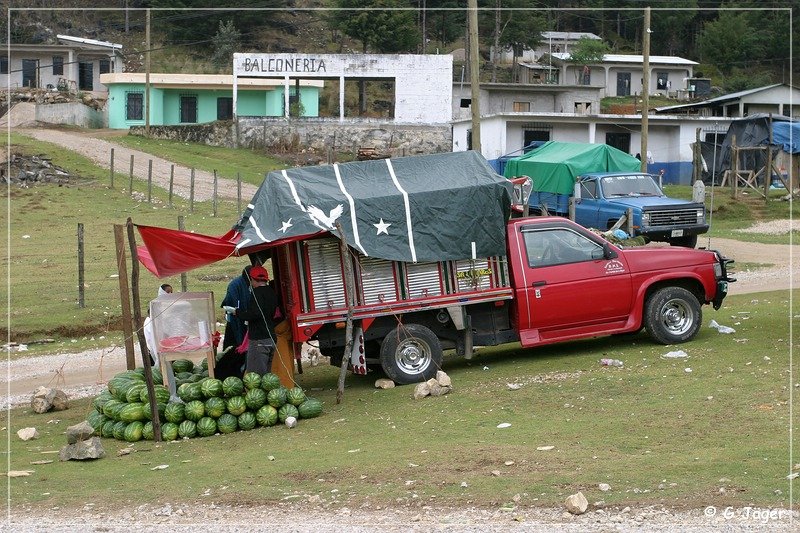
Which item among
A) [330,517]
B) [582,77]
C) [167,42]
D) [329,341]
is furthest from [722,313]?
[167,42]

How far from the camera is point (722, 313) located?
1866 cm

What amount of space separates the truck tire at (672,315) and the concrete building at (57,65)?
59.0 metres

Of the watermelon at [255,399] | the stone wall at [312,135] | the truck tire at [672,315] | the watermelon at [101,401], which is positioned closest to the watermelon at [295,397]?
the watermelon at [255,399]

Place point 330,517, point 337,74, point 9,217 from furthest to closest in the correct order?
1. point 337,74
2. point 9,217
3. point 330,517

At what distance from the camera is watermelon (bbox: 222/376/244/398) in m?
12.9

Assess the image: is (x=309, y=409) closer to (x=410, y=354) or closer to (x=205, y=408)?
(x=205, y=408)

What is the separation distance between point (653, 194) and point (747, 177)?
1729 cm

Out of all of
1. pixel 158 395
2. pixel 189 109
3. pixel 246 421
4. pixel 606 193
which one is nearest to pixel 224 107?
pixel 189 109

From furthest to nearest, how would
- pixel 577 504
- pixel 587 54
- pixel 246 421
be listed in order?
pixel 587 54 → pixel 246 421 → pixel 577 504

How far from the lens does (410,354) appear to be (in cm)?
1441

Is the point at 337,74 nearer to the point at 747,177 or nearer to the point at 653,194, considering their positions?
the point at 747,177

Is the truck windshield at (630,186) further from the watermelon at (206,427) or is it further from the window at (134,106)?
the window at (134,106)

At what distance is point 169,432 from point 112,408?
2.98 ft

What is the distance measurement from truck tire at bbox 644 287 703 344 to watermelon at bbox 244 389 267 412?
5618mm
